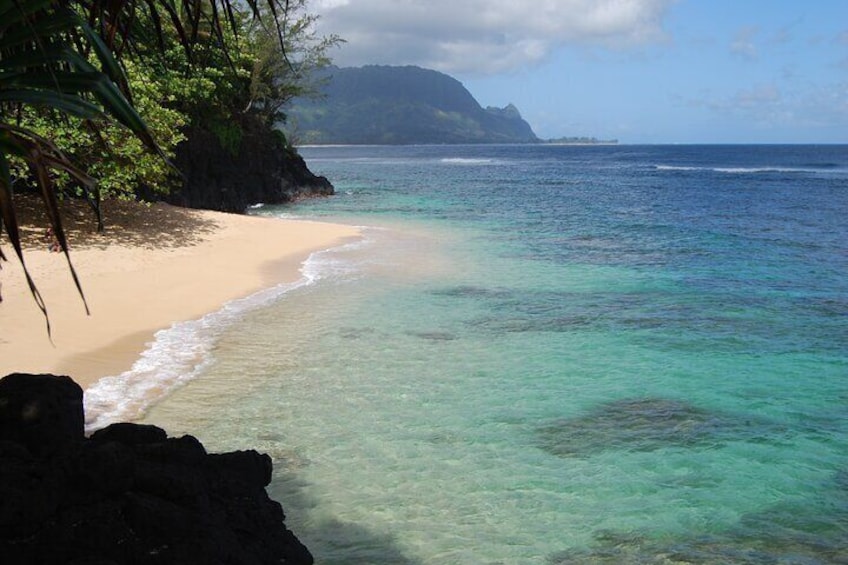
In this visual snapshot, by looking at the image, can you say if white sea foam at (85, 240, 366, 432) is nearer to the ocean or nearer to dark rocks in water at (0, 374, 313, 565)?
the ocean

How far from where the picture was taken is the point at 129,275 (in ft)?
43.4

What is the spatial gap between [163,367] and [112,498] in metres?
5.22

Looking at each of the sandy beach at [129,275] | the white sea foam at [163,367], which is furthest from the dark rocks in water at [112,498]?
the white sea foam at [163,367]

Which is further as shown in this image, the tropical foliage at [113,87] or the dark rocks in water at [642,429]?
the dark rocks in water at [642,429]

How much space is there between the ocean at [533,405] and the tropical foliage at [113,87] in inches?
105

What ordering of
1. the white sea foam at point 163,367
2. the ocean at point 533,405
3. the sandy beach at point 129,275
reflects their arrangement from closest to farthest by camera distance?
the ocean at point 533,405
the white sea foam at point 163,367
the sandy beach at point 129,275

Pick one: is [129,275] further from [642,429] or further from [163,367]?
[642,429]

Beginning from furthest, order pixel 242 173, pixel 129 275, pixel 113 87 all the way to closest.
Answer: pixel 242 173 → pixel 129 275 → pixel 113 87

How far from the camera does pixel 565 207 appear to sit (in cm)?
3256

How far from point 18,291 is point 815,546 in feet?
34.2

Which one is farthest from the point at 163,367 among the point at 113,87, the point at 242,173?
the point at 242,173

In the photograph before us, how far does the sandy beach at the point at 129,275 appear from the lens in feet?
29.0

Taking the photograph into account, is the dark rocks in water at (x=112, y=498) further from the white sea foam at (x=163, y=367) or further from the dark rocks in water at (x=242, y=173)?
the dark rocks in water at (x=242, y=173)

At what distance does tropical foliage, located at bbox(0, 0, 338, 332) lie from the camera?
8.54 ft
